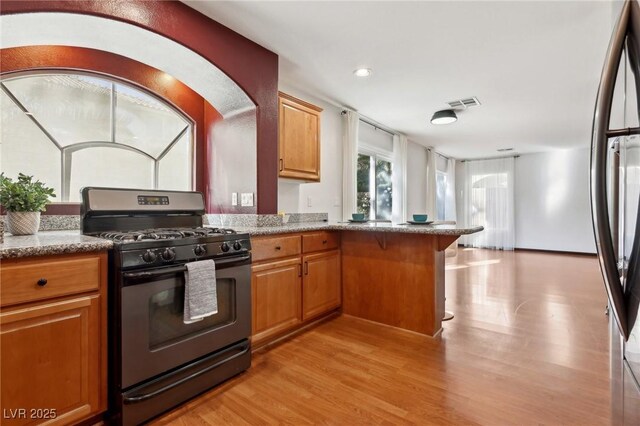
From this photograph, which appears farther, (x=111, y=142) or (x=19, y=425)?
(x=111, y=142)

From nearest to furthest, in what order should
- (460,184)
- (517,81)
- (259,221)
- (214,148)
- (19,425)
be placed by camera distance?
(19,425), (259,221), (214,148), (517,81), (460,184)

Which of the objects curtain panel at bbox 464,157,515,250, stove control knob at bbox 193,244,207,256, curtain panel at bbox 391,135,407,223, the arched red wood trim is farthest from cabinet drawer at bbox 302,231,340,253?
curtain panel at bbox 464,157,515,250

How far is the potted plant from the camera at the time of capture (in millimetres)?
1646

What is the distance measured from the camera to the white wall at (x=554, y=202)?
7023mm

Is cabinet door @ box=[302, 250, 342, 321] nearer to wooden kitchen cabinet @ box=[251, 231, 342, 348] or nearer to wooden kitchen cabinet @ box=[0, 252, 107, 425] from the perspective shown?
wooden kitchen cabinet @ box=[251, 231, 342, 348]

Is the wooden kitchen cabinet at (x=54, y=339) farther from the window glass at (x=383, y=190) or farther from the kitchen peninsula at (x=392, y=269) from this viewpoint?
the window glass at (x=383, y=190)

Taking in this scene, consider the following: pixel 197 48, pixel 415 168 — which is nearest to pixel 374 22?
pixel 197 48

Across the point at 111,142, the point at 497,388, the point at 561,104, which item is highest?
the point at 561,104

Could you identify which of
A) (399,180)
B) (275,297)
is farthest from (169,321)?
(399,180)

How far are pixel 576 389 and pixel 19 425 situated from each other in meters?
2.72

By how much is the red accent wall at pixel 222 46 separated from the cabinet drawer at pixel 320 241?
0.42 metres

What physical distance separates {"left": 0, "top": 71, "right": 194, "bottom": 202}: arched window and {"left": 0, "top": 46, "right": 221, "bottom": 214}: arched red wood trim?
0.19 ft

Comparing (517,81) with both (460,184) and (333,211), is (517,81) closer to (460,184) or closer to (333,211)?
(333,211)

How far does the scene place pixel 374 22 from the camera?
234cm
